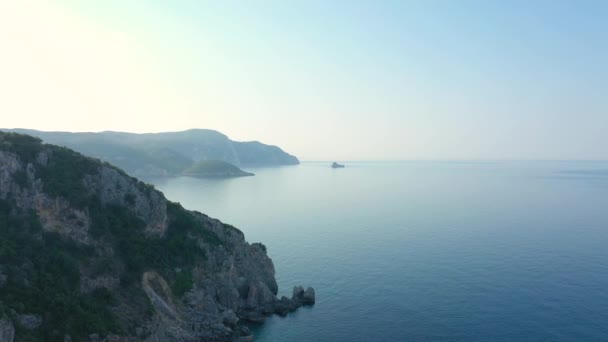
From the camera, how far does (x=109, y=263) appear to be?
74.1 meters

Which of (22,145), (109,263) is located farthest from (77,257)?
(22,145)

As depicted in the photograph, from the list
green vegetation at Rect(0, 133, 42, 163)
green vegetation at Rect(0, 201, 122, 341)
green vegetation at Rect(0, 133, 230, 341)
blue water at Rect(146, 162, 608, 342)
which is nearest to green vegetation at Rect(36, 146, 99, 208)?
green vegetation at Rect(0, 133, 230, 341)

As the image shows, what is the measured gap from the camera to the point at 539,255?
116m

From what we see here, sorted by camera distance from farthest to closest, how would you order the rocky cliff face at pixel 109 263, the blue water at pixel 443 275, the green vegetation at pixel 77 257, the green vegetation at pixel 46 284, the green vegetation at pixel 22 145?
the green vegetation at pixel 22 145 < the blue water at pixel 443 275 < the rocky cliff face at pixel 109 263 < the green vegetation at pixel 77 257 < the green vegetation at pixel 46 284

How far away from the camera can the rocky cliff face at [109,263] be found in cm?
6188

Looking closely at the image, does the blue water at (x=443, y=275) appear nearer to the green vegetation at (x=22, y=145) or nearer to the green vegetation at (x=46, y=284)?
the green vegetation at (x=46, y=284)

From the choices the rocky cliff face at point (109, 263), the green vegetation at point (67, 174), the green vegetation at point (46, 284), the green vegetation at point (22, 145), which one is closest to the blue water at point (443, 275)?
the rocky cliff face at point (109, 263)

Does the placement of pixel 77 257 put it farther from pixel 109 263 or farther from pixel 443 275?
pixel 443 275

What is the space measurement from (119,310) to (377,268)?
64623 mm

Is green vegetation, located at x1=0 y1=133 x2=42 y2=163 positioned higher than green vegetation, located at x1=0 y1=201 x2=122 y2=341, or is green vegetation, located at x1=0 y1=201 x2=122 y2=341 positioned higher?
green vegetation, located at x1=0 y1=133 x2=42 y2=163

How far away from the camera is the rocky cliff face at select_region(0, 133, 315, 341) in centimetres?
6188

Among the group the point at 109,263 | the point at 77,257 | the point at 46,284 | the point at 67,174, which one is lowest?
the point at 46,284

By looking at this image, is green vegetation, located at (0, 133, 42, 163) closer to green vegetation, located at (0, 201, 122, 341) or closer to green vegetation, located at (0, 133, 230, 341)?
green vegetation, located at (0, 133, 230, 341)

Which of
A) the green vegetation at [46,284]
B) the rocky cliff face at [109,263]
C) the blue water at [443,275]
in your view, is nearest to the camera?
the green vegetation at [46,284]
